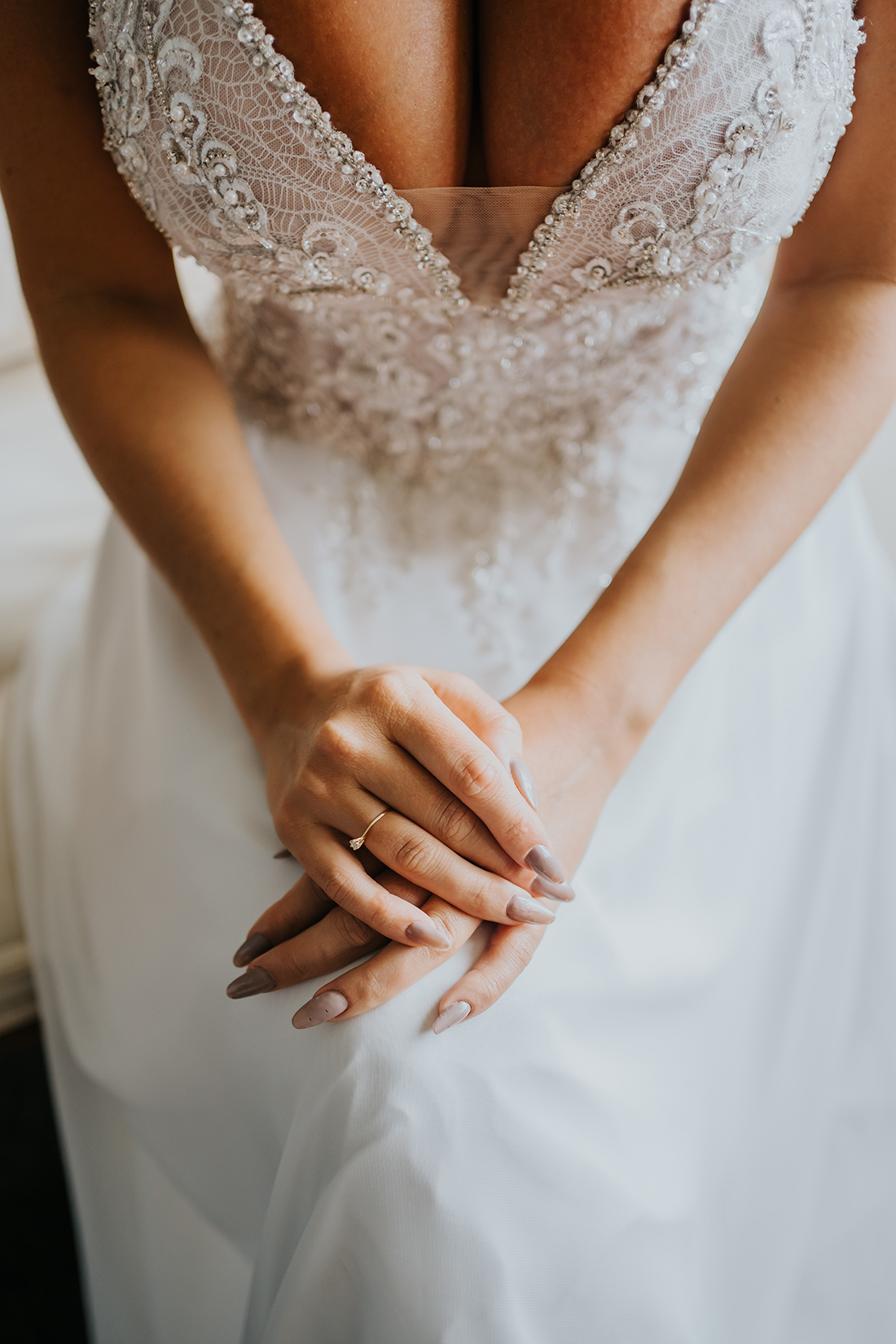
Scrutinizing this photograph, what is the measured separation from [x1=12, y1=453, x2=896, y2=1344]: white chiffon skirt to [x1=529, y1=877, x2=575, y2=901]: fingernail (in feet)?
0.14

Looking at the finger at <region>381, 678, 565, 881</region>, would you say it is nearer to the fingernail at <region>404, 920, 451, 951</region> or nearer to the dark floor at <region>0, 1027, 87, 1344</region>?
the fingernail at <region>404, 920, 451, 951</region>

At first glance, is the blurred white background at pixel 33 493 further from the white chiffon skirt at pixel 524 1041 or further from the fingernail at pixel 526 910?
the fingernail at pixel 526 910

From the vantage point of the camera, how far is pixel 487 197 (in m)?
0.63

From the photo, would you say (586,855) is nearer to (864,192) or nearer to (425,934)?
(425,934)

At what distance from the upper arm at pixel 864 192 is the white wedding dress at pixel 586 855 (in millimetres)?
31

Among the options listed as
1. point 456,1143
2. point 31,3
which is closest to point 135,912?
point 456,1143

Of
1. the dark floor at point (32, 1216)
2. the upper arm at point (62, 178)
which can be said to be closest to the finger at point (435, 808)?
the upper arm at point (62, 178)

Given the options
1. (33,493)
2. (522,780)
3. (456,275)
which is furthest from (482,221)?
(33,493)

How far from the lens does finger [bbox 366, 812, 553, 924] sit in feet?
1.86

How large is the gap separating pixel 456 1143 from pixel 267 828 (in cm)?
27


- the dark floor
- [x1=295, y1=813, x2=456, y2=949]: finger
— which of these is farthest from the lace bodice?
the dark floor

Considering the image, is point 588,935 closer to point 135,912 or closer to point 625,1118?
point 625,1118

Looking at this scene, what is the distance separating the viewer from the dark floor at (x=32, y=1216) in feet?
3.43

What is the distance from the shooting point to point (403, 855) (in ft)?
1.88
